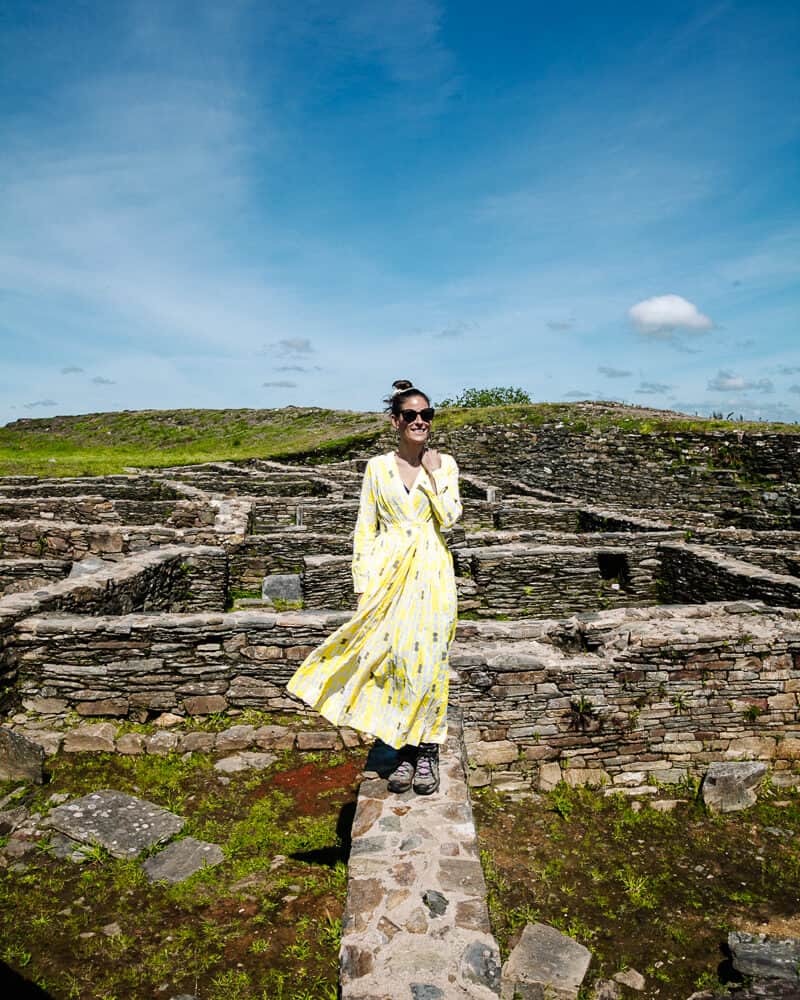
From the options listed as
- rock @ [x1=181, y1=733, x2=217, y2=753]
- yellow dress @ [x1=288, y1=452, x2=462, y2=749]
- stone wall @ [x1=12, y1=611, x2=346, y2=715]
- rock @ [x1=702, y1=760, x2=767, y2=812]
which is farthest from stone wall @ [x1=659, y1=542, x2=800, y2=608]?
rock @ [x1=181, y1=733, x2=217, y2=753]

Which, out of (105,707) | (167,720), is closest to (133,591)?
(105,707)

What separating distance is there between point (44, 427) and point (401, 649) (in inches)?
2598

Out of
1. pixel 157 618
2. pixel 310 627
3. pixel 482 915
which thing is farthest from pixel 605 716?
pixel 157 618

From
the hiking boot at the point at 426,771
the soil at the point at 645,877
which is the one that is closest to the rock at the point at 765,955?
the soil at the point at 645,877

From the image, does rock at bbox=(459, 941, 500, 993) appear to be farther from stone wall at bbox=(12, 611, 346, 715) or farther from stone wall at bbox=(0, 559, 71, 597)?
stone wall at bbox=(0, 559, 71, 597)

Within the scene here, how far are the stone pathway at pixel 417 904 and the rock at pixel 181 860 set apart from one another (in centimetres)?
151

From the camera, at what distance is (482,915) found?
3.19 m

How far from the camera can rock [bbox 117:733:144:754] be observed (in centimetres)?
643

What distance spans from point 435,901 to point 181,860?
2.53m

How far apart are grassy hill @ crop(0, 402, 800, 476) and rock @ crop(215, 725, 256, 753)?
25162 millimetres

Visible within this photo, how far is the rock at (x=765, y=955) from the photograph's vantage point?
3.95 meters

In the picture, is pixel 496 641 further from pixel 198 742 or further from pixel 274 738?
pixel 198 742

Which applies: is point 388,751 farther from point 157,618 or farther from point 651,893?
point 157,618

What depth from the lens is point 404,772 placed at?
4.36m
